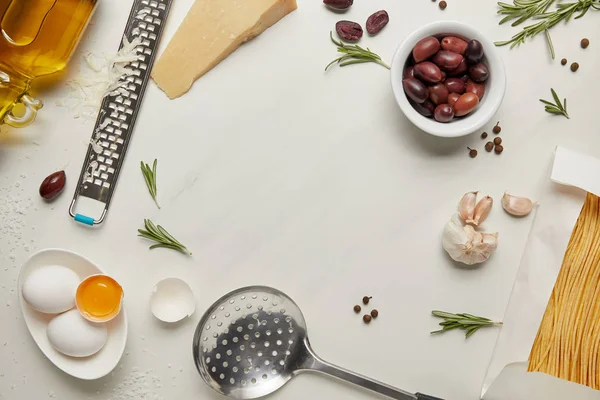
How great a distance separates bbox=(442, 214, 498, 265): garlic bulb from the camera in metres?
1.22

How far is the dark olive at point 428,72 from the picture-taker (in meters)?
1.17

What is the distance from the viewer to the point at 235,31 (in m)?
1.27

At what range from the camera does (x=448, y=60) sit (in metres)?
1.18

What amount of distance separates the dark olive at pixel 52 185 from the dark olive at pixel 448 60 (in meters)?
0.84

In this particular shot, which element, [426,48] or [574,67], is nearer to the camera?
[426,48]

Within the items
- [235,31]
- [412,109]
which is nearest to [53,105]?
[235,31]

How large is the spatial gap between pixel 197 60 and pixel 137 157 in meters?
0.25

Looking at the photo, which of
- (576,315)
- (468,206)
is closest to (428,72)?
(468,206)

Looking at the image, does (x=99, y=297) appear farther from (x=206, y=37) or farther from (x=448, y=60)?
(x=448, y=60)

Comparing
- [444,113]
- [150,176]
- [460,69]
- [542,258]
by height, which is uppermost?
[460,69]

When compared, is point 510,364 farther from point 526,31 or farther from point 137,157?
point 137,157

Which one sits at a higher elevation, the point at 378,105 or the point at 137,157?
the point at 378,105

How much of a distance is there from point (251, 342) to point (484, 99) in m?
0.70

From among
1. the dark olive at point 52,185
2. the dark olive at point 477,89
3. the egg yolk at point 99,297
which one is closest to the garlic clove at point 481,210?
the dark olive at point 477,89
